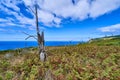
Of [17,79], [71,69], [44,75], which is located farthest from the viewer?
[71,69]

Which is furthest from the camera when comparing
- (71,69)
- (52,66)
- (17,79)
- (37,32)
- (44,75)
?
(37,32)

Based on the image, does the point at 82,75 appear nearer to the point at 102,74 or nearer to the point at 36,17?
the point at 102,74

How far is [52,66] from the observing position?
1855 centimetres

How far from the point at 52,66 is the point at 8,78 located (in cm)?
512

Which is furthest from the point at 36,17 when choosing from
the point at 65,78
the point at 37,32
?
the point at 65,78

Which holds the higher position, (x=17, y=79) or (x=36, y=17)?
(x=36, y=17)

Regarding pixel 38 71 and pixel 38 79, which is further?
pixel 38 71

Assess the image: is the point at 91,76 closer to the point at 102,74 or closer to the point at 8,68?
the point at 102,74

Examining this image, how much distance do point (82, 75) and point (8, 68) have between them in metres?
8.38

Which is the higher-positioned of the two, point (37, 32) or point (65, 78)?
point (37, 32)

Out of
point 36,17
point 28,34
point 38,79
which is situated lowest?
point 38,79

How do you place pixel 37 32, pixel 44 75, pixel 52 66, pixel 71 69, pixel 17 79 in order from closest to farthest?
1. pixel 17 79
2. pixel 44 75
3. pixel 71 69
4. pixel 52 66
5. pixel 37 32

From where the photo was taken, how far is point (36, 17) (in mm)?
21609

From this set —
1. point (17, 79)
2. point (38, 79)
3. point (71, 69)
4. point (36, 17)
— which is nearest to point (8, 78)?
point (17, 79)
